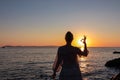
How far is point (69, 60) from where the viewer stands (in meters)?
6.93

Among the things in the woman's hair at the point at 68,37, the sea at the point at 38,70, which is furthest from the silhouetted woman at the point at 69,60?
the sea at the point at 38,70

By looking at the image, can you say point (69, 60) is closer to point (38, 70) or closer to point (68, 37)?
point (68, 37)

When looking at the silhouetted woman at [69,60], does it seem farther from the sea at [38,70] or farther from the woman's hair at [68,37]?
the sea at [38,70]

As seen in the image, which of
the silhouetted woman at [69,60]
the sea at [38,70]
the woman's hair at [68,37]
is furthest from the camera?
the sea at [38,70]

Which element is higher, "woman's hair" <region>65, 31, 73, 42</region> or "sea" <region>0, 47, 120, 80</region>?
"woman's hair" <region>65, 31, 73, 42</region>

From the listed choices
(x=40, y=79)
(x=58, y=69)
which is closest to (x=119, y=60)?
(x=40, y=79)

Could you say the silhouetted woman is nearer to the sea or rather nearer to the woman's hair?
the woman's hair

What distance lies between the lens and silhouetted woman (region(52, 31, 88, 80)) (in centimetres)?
676

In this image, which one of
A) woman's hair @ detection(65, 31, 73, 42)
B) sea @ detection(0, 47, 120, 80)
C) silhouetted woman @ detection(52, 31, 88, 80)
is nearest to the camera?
silhouetted woman @ detection(52, 31, 88, 80)

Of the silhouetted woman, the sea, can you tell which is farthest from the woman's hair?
the sea

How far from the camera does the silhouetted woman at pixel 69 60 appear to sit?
6758mm

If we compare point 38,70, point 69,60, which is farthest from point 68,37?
point 38,70

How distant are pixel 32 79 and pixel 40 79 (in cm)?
104

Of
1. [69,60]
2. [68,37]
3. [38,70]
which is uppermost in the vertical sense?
[68,37]
